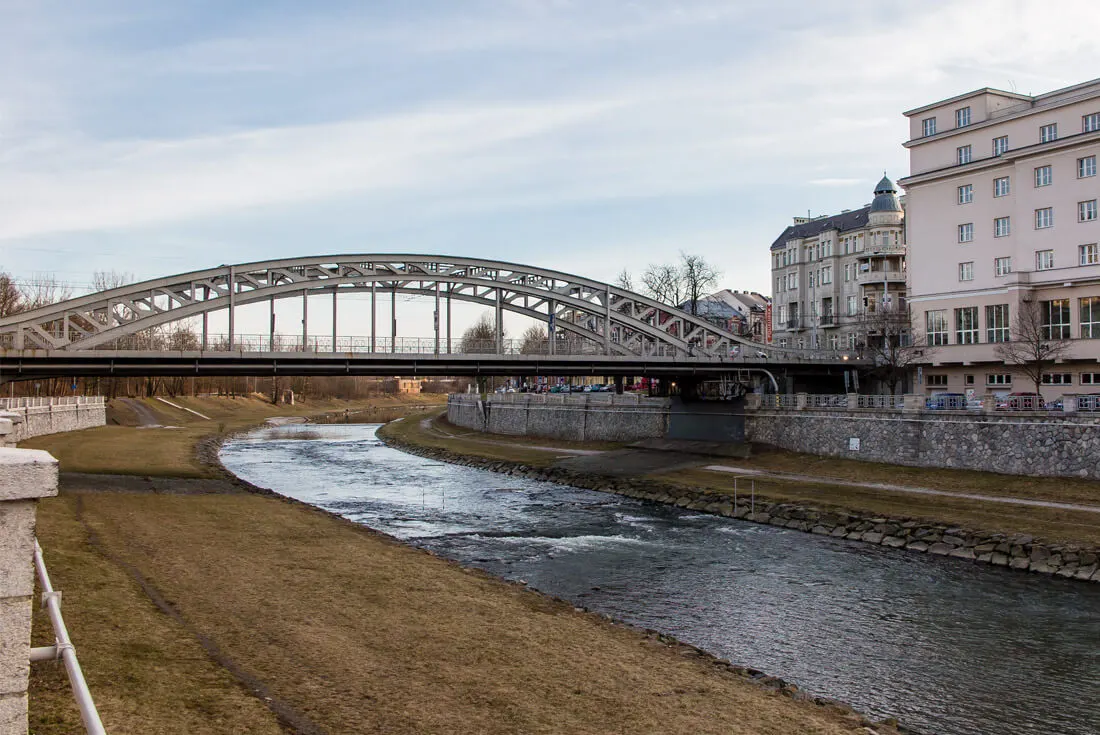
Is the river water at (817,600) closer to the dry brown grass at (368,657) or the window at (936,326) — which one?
the dry brown grass at (368,657)

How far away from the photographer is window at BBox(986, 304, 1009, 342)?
55016mm

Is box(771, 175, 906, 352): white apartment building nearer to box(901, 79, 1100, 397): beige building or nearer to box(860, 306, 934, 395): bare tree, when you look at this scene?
box(860, 306, 934, 395): bare tree

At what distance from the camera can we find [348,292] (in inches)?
2096

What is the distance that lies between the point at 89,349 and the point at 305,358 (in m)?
10.6

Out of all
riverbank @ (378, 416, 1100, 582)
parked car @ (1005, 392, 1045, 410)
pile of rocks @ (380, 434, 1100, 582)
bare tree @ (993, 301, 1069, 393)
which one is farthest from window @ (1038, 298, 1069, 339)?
pile of rocks @ (380, 434, 1100, 582)

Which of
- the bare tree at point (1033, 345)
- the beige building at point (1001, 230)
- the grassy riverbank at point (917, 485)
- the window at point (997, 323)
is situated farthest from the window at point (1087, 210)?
the grassy riverbank at point (917, 485)

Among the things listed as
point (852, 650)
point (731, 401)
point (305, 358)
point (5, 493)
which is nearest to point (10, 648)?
point (5, 493)

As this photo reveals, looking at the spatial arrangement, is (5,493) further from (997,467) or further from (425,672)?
(997,467)

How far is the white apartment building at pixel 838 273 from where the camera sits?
8257 cm

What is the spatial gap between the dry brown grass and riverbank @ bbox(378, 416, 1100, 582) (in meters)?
16.5

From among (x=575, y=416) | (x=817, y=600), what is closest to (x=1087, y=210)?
(x=817, y=600)

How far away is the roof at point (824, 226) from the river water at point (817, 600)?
57716 mm

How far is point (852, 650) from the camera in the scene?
62.7 feet

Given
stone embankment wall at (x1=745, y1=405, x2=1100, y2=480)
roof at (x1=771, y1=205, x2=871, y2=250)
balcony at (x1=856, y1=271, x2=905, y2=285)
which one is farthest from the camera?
roof at (x1=771, y1=205, x2=871, y2=250)
